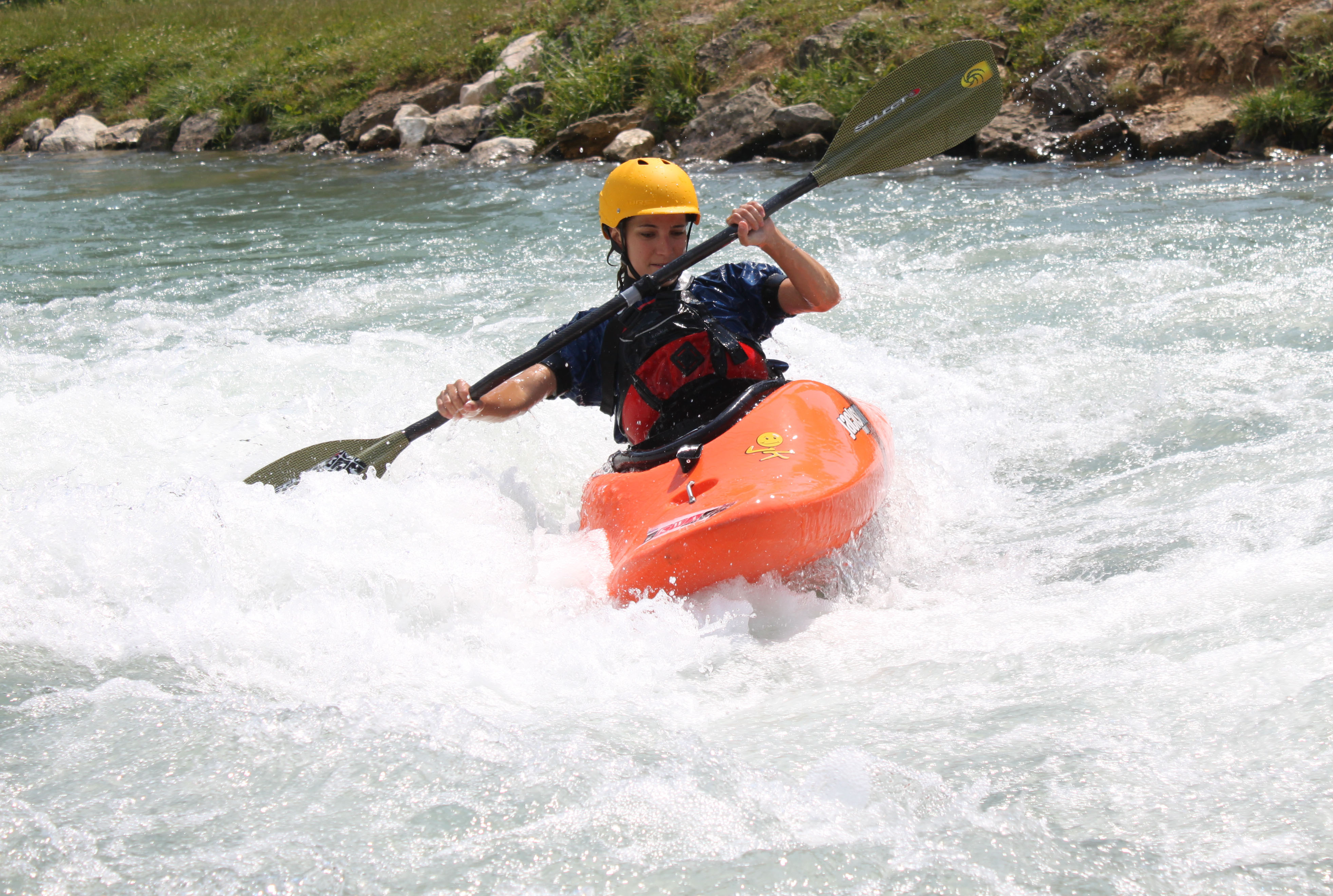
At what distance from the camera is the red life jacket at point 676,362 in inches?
120

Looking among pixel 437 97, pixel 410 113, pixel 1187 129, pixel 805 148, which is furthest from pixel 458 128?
pixel 1187 129

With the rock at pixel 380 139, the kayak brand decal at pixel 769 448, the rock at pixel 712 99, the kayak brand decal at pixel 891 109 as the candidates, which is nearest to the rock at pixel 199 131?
the rock at pixel 380 139

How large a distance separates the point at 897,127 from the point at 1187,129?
6299 mm

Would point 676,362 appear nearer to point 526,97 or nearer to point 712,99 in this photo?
point 712,99

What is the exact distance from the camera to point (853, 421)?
3.10 metres

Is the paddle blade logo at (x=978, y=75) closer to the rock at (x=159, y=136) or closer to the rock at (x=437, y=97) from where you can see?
the rock at (x=437, y=97)

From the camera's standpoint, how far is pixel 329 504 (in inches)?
124

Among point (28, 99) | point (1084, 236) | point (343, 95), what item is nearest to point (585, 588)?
point (1084, 236)

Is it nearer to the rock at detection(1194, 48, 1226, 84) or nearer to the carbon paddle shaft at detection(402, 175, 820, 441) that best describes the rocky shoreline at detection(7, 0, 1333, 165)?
the rock at detection(1194, 48, 1226, 84)

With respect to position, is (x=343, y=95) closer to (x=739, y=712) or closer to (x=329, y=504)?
(x=329, y=504)

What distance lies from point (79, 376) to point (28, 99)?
1710 cm

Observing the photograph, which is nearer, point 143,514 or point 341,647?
point 341,647

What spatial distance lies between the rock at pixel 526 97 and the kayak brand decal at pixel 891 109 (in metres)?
10.0

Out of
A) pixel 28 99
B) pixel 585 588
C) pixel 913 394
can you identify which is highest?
pixel 28 99
